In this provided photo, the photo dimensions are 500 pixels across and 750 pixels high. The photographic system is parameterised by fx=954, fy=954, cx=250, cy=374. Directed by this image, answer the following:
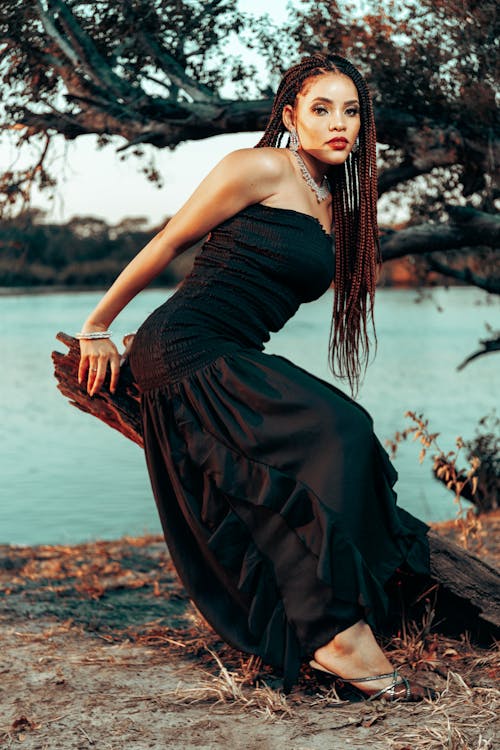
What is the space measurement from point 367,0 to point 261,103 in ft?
3.35

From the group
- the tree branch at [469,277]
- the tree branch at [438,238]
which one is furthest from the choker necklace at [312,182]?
the tree branch at [469,277]

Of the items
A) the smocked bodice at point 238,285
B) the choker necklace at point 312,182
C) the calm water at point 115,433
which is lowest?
the calm water at point 115,433

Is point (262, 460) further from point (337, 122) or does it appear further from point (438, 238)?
point (438, 238)

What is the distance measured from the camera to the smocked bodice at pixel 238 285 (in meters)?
3.21

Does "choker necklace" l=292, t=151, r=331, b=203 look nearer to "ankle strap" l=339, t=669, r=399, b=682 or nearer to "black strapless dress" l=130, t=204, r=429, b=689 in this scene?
"black strapless dress" l=130, t=204, r=429, b=689

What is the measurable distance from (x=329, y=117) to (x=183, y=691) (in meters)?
2.04

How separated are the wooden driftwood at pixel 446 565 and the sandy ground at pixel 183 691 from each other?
97 mm

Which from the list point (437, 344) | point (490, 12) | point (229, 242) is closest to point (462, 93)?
point (490, 12)

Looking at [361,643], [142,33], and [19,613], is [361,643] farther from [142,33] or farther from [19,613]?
[142,33]

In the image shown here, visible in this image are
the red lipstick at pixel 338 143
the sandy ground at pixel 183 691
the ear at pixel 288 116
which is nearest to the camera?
the sandy ground at pixel 183 691

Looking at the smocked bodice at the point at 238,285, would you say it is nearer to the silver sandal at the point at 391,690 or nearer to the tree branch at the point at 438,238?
the silver sandal at the point at 391,690

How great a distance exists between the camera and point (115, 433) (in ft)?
50.4

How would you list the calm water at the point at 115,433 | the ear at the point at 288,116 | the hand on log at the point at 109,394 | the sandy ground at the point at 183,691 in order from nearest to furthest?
the sandy ground at the point at 183,691
the ear at the point at 288,116
the hand on log at the point at 109,394
the calm water at the point at 115,433

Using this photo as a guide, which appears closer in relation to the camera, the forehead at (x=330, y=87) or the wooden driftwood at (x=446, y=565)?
the forehead at (x=330, y=87)
